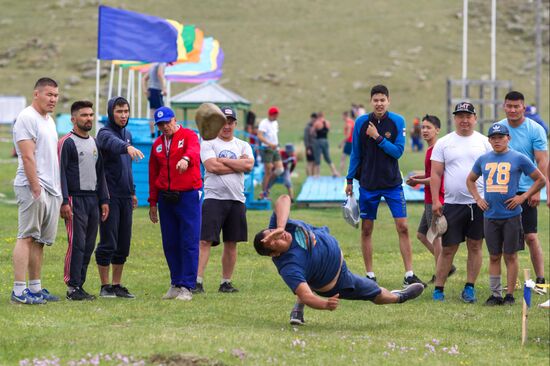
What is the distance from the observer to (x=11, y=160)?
36938mm

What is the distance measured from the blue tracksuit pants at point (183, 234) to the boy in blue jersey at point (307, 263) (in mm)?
1942

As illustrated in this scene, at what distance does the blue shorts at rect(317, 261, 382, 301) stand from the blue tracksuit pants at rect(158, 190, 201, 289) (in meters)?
2.17

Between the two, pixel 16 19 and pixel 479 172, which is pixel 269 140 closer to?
pixel 479 172

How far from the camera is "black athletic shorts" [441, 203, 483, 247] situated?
12.0 m

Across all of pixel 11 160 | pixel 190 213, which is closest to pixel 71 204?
pixel 190 213

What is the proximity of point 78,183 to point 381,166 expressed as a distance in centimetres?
354

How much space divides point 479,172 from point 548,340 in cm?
257

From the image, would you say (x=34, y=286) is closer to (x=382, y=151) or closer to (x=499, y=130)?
(x=382, y=151)

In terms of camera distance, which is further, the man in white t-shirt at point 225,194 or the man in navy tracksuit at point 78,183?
the man in white t-shirt at point 225,194

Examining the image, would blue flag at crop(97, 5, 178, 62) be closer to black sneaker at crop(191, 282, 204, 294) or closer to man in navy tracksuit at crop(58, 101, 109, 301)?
black sneaker at crop(191, 282, 204, 294)

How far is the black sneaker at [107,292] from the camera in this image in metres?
11.7

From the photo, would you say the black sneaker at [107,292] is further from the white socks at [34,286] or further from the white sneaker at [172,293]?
the white socks at [34,286]

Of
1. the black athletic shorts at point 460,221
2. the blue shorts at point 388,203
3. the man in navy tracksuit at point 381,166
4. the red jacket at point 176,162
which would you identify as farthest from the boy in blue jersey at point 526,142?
the red jacket at point 176,162

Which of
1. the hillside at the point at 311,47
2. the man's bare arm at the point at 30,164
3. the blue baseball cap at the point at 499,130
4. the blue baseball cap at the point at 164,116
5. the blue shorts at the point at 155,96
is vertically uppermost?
the hillside at the point at 311,47
